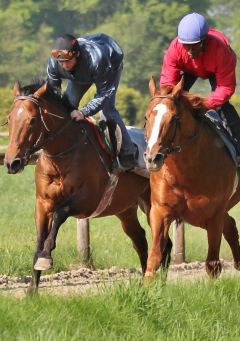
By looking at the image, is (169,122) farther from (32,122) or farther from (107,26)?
(107,26)

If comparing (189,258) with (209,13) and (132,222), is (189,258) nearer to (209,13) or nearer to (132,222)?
(132,222)

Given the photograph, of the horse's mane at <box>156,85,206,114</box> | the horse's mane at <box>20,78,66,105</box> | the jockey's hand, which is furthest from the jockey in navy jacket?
the horse's mane at <box>156,85,206,114</box>

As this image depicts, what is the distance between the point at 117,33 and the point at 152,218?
83.3 m

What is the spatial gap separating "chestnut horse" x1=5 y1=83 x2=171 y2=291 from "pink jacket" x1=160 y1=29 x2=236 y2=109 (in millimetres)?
944

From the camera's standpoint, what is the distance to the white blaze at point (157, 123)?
8445 mm

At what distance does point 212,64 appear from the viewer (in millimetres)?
9492

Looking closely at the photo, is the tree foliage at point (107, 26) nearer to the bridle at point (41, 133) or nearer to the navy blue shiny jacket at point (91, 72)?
the navy blue shiny jacket at point (91, 72)

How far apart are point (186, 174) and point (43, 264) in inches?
53.6

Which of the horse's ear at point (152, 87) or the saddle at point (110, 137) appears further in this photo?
the saddle at point (110, 137)

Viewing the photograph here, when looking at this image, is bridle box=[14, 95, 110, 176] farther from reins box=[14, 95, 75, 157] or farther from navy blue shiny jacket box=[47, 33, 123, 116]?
A: navy blue shiny jacket box=[47, 33, 123, 116]

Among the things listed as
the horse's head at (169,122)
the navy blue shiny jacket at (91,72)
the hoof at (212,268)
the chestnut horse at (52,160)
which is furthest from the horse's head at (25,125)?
the hoof at (212,268)

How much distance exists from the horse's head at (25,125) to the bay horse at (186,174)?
102 cm

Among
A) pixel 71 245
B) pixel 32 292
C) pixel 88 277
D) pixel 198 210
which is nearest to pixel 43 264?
pixel 32 292

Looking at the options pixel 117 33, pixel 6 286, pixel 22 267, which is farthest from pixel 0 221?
pixel 117 33
